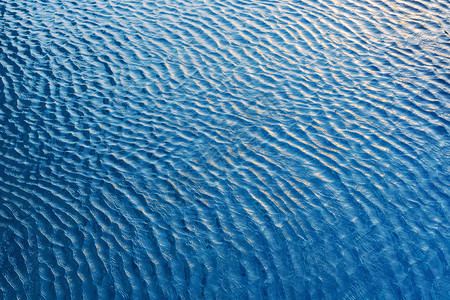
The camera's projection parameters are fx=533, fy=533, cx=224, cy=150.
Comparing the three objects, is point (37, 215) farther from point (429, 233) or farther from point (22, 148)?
point (429, 233)

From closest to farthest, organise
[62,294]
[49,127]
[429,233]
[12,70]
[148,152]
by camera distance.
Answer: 1. [62,294]
2. [429,233]
3. [148,152]
4. [49,127]
5. [12,70]

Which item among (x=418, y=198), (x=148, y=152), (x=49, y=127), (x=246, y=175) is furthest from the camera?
(x=49, y=127)

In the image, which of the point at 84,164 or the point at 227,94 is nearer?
the point at 84,164

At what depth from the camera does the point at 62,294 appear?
10.3 m

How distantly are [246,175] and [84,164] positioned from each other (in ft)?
13.6

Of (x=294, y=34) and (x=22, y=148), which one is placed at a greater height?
(x=294, y=34)

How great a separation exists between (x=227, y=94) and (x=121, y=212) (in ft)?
17.8

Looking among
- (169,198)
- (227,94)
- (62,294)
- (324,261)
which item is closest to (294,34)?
(227,94)

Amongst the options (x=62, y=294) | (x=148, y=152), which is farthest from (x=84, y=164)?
(x=62, y=294)

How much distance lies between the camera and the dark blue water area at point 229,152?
1066 centimetres

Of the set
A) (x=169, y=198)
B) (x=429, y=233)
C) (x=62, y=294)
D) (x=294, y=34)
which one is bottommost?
(x=62, y=294)

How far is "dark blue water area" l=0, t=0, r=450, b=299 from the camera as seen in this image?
35.0 feet

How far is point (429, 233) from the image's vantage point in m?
11.2

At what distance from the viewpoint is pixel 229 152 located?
1369 cm
